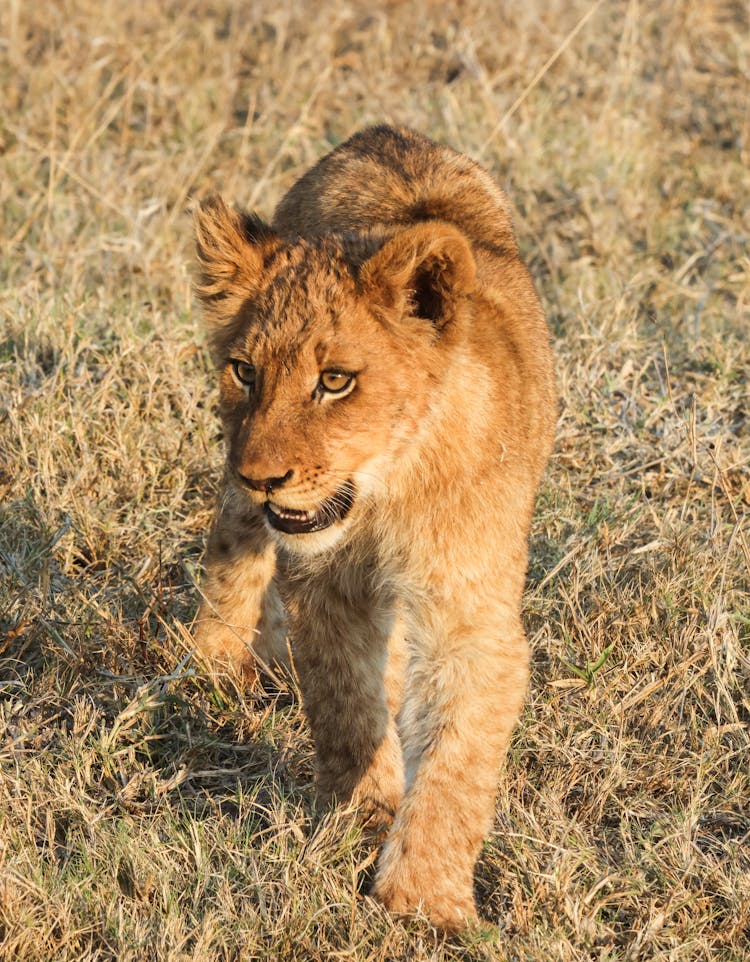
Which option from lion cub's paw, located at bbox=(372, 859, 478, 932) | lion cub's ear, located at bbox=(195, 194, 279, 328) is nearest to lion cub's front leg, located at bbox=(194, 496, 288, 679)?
lion cub's ear, located at bbox=(195, 194, 279, 328)

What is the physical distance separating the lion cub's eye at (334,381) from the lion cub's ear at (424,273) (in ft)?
0.62

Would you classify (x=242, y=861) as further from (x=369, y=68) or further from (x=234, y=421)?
(x=369, y=68)

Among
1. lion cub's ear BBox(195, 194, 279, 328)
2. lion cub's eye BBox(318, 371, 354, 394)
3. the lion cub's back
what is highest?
lion cub's ear BBox(195, 194, 279, 328)

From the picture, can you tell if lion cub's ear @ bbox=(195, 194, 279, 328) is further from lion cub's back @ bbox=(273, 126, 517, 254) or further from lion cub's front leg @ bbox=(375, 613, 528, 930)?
lion cub's front leg @ bbox=(375, 613, 528, 930)

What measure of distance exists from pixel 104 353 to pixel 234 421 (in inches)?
83.6

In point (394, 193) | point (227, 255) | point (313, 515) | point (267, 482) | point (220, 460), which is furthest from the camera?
point (220, 460)

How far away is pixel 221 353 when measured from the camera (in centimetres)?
332

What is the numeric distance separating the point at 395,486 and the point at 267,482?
387 millimetres

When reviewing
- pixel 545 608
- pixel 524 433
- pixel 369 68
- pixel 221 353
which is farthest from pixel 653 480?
pixel 369 68

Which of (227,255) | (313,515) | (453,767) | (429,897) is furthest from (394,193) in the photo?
(429,897)

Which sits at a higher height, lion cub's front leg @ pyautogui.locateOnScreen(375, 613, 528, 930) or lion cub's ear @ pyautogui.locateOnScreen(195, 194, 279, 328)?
lion cub's ear @ pyautogui.locateOnScreen(195, 194, 279, 328)

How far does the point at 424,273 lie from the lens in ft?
9.87

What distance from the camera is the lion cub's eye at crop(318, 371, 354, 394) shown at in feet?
9.77

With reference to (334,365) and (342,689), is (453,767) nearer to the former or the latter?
(342,689)
